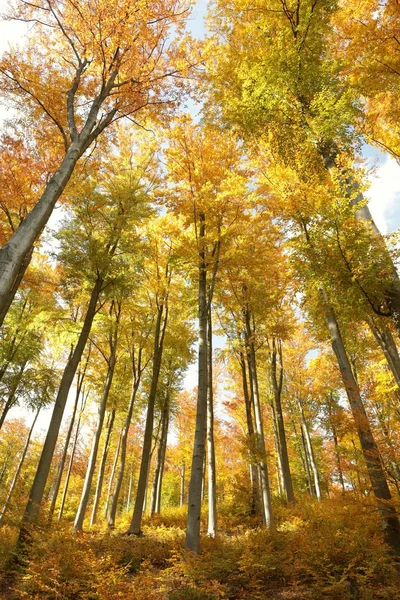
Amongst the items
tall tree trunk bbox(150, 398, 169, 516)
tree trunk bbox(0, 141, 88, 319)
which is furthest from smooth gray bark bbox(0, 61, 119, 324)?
tall tree trunk bbox(150, 398, 169, 516)

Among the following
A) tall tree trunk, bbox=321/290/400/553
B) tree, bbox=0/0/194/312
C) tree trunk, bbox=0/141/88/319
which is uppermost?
tree, bbox=0/0/194/312

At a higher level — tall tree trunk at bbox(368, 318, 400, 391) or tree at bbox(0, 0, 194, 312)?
tree at bbox(0, 0, 194, 312)

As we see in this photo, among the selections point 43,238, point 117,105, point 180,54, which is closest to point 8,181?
point 43,238

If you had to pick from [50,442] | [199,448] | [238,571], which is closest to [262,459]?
[199,448]

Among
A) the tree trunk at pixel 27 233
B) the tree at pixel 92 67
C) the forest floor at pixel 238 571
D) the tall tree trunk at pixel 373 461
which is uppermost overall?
the tree at pixel 92 67

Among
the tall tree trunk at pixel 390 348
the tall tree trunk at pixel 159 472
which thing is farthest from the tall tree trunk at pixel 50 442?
the tall tree trunk at pixel 159 472

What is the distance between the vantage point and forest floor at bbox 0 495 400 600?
4164 millimetres

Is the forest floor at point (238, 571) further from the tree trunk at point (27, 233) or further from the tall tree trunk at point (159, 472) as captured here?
the tall tree trunk at point (159, 472)

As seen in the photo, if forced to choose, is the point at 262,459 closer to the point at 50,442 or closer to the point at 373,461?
the point at 373,461

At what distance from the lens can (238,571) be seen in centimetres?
535

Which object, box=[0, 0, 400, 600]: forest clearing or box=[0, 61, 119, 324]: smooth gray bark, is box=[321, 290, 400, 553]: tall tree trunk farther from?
box=[0, 61, 119, 324]: smooth gray bark

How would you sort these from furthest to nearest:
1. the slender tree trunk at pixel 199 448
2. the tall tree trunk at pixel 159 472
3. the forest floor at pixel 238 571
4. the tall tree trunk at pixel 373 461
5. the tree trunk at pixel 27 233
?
the tall tree trunk at pixel 159 472, the slender tree trunk at pixel 199 448, the tall tree trunk at pixel 373 461, the forest floor at pixel 238 571, the tree trunk at pixel 27 233

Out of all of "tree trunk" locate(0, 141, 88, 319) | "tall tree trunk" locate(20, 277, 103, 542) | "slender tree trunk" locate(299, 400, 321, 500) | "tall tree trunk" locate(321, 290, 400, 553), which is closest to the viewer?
"tree trunk" locate(0, 141, 88, 319)

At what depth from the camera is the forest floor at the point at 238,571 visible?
416cm
